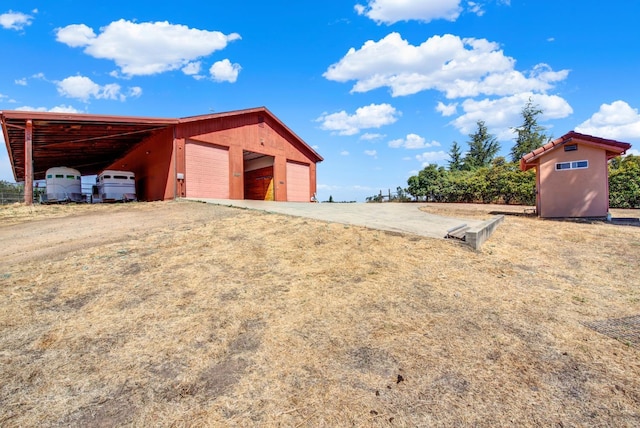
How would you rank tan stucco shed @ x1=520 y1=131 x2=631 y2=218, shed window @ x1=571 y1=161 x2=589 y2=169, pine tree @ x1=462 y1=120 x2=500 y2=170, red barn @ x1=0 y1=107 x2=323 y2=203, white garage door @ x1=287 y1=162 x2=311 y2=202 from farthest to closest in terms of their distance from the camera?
pine tree @ x1=462 y1=120 x2=500 y2=170
white garage door @ x1=287 y1=162 x2=311 y2=202
red barn @ x1=0 y1=107 x2=323 y2=203
shed window @ x1=571 y1=161 x2=589 y2=169
tan stucco shed @ x1=520 y1=131 x2=631 y2=218

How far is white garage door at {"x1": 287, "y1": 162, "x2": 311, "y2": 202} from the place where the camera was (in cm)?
1984

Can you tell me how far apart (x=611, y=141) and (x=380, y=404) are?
44.8ft

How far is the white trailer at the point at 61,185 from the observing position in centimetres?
1565

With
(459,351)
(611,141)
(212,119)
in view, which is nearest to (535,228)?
(611,141)

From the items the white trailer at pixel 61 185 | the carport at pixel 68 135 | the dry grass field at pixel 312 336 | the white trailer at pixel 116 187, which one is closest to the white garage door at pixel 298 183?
the carport at pixel 68 135

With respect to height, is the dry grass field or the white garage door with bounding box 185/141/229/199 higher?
the white garage door with bounding box 185/141/229/199

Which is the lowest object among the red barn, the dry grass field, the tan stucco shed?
the dry grass field

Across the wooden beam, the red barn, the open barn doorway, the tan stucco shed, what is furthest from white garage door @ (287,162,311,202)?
the tan stucco shed

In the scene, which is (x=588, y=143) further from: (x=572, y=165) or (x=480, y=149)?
(x=480, y=149)

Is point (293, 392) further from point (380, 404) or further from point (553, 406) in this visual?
point (553, 406)

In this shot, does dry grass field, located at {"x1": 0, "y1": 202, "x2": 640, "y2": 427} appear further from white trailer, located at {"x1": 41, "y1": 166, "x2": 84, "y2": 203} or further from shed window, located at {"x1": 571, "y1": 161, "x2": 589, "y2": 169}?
white trailer, located at {"x1": 41, "y1": 166, "x2": 84, "y2": 203}

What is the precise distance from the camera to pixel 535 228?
8781mm

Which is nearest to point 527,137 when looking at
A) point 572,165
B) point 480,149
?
point 480,149

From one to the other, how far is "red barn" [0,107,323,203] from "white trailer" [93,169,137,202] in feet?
3.26
